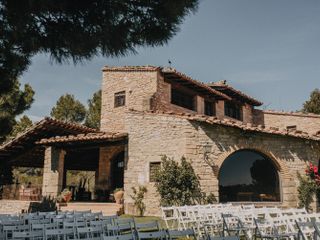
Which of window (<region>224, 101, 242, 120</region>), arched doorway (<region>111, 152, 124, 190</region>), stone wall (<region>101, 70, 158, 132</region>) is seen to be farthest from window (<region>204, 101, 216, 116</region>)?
arched doorway (<region>111, 152, 124, 190</region>)

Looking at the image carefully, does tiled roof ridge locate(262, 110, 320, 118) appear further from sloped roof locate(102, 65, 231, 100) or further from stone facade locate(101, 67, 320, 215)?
stone facade locate(101, 67, 320, 215)

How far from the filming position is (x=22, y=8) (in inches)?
168

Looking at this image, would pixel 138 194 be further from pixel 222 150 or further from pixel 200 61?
pixel 200 61

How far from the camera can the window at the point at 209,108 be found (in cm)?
1831

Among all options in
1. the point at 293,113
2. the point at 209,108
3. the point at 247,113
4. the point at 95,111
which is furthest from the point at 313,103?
the point at 95,111

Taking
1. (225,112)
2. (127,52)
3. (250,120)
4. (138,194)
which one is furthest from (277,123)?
(127,52)

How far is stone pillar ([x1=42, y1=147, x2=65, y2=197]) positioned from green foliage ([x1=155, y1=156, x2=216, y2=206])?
15.5 feet

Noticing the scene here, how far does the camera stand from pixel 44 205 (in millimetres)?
13070

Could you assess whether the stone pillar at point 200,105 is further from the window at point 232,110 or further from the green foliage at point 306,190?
the green foliage at point 306,190

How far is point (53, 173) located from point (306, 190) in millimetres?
9215

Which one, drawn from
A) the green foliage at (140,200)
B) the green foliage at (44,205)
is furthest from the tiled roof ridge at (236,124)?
the green foliage at (44,205)

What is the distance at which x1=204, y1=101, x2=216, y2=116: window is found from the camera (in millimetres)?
18312

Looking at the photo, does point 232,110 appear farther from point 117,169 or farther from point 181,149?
point 181,149

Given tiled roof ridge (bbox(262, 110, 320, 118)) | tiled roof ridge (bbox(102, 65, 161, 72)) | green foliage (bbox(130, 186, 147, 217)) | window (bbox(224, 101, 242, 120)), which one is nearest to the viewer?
green foliage (bbox(130, 186, 147, 217))
